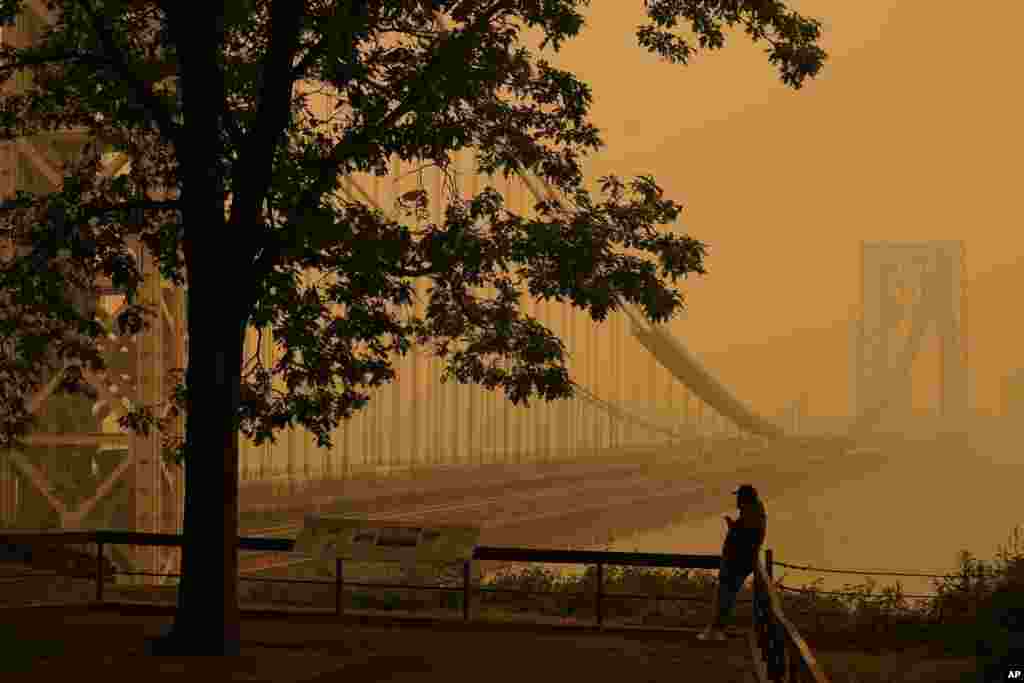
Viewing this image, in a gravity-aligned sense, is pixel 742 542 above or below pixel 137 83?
below

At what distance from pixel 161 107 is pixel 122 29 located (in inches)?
107

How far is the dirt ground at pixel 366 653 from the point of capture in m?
10.6

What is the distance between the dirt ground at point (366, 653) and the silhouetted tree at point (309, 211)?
0.82 m

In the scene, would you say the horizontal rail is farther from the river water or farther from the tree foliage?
the river water

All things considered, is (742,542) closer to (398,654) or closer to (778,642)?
(398,654)

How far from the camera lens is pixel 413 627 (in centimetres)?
1413

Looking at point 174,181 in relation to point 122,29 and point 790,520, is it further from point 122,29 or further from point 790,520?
point 790,520

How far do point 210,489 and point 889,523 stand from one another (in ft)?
201

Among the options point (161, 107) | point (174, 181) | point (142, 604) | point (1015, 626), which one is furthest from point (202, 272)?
point (1015, 626)

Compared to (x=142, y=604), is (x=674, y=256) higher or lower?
higher

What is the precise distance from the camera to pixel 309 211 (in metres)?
12.6

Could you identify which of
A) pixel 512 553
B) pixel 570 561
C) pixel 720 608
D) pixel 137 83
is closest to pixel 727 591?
pixel 720 608

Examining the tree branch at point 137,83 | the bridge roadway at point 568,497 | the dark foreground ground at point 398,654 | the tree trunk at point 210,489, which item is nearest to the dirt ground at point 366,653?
the dark foreground ground at point 398,654

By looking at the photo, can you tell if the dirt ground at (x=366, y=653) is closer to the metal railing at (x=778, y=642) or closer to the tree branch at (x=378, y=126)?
the metal railing at (x=778, y=642)
